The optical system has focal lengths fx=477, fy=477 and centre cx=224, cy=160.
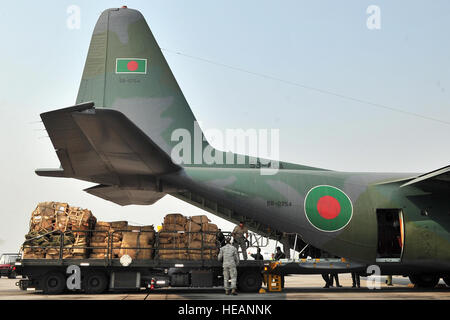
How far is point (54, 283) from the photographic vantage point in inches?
582

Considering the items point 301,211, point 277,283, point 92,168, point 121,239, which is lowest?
point 277,283

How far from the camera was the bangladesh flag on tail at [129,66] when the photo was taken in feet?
54.3

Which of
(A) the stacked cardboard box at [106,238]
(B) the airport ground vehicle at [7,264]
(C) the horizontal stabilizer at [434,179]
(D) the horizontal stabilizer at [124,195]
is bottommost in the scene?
(B) the airport ground vehicle at [7,264]

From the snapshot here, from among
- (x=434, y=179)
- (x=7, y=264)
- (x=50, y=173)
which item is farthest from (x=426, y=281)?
(x=7, y=264)

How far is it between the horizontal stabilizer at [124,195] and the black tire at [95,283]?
9.40 ft

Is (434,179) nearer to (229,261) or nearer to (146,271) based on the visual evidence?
(229,261)

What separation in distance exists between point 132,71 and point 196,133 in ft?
10.2

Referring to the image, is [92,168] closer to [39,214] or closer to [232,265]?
[39,214]

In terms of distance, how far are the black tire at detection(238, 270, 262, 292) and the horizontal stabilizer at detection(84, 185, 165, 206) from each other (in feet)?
13.2

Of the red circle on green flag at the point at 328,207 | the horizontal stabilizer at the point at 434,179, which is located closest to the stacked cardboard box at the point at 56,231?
the red circle on green flag at the point at 328,207

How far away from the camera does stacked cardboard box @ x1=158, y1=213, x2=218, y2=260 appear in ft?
49.9

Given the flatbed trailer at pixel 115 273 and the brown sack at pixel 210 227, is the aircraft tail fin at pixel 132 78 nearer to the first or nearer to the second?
the brown sack at pixel 210 227
